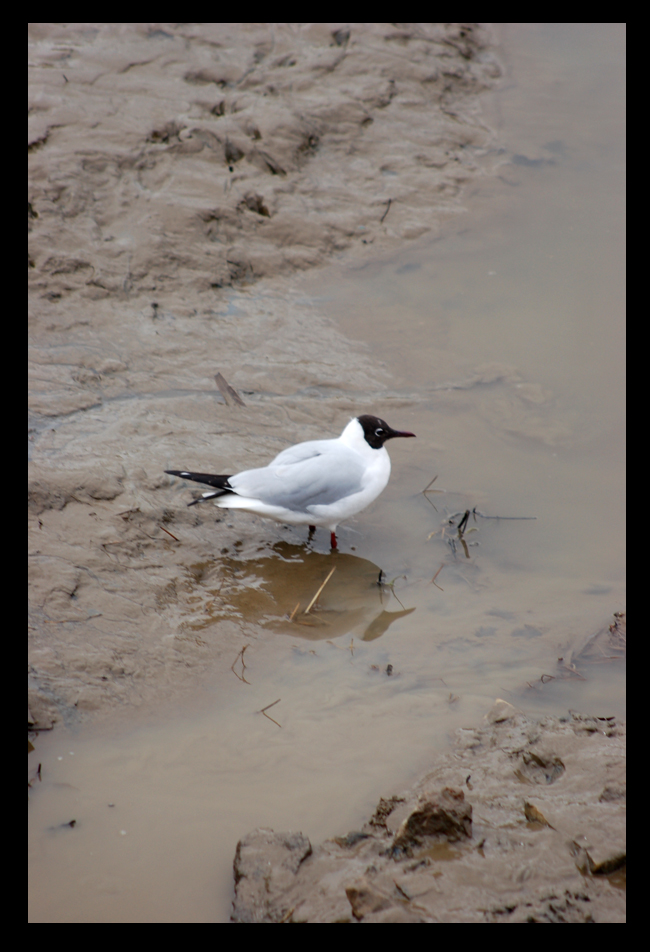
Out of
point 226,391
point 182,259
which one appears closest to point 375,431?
point 226,391

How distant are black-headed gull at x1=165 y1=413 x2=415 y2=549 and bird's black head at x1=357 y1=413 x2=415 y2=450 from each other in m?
0.16

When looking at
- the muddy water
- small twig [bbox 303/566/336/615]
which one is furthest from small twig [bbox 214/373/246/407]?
small twig [bbox 303/566/336/615]

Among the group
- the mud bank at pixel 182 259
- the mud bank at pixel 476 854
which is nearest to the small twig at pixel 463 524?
the mud bank at pixel 182 259

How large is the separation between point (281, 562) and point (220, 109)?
18.5ft

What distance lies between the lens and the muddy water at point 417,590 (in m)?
3.09

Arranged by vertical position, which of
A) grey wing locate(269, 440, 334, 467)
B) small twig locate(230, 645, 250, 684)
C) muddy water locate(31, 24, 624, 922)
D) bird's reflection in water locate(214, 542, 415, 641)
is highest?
grey wing locate(269, 440, 334, 467)

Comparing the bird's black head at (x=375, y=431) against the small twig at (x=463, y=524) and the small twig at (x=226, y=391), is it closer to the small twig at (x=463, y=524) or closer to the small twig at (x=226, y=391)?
the small twig at (x=463, y=524)

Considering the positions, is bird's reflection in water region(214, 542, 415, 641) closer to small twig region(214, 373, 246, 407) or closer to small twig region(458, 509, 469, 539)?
small twig region(458, 509, 469, 539)

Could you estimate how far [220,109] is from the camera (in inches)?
320

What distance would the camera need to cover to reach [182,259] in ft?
22.8

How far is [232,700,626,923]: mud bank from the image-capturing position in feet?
7.96

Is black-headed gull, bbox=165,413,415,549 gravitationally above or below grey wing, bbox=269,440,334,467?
below

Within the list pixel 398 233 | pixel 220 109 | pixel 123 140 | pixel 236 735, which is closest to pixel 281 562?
pixel 236 735

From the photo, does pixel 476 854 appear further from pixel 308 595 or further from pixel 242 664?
pixel 308 595
